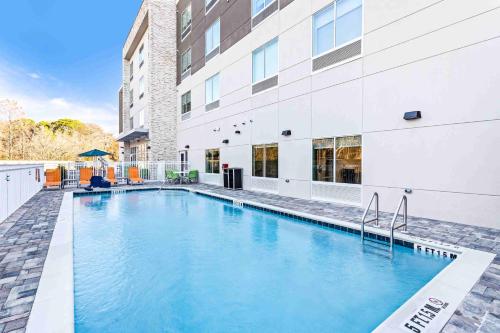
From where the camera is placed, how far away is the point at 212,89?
15.9 metres

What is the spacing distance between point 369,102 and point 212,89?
10450 millimetres

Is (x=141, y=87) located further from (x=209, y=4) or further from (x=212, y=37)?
(x=209, y=4)

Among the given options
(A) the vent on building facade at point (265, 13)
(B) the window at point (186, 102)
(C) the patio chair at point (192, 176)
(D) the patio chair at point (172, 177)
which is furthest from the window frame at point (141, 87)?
→ (A) the vent on building facade at point (265, 13)

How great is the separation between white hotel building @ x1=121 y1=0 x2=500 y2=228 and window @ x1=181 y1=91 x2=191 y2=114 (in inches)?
210

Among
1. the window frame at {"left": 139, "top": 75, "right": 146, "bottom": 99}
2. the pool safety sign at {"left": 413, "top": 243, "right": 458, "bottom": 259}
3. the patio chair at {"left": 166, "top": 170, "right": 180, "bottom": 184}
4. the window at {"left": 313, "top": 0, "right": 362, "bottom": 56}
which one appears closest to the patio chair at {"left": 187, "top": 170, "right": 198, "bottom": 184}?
the patio chair at {"left": 166, "top": 170, "right": 180, "bottom": 184}

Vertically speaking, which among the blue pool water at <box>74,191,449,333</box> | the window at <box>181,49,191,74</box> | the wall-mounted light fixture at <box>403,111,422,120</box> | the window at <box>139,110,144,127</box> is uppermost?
the window at <box>181,49,191,74</box>

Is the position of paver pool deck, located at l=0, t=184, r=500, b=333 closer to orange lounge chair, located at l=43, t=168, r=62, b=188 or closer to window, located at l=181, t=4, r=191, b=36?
orange lounge chair, located at l=43, t=168, r=62, b=188

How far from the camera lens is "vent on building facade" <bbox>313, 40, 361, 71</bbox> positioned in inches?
309

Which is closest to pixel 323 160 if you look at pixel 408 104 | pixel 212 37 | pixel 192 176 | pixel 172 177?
pixel 408 104

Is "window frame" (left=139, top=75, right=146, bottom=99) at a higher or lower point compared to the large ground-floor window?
higher

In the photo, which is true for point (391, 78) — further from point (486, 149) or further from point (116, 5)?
point (116, 5)

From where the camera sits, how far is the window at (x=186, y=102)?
18562mm

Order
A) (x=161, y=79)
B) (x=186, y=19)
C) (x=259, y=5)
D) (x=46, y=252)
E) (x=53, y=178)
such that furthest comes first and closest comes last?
1. (x=161, y=79)
2. (x=186, y=19)
3. (x=53, y=178)
4. (x=259, y=5)
5. (x=46, y=252)

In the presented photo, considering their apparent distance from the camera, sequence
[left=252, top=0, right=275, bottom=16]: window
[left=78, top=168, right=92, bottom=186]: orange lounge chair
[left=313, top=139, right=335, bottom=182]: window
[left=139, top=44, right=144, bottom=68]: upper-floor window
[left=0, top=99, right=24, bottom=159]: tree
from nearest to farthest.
Result: [left=313, top=139, right=335, bottom=182]: window, [left=252, top=0, right=275, bottom=16]: window, [left=78, top=168, right=92, bottom=186]: orange lounge chair, [left=139, top=44, right=144, bottom=68]: upper-floor window, [left=0, top=99, right=24, bottom=159]: tree
